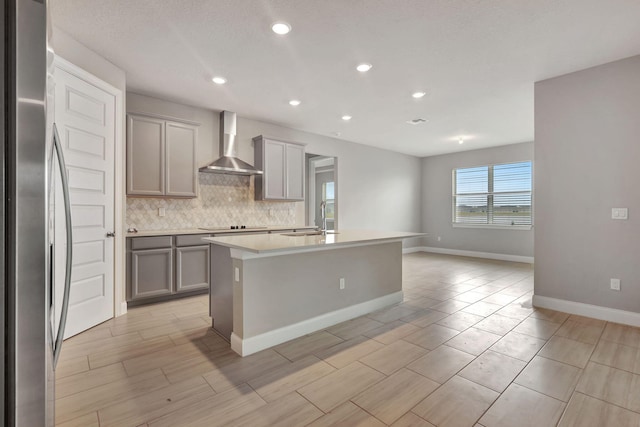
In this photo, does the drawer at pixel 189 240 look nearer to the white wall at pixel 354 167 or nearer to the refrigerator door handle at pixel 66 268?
the white wall at pixel 354 167

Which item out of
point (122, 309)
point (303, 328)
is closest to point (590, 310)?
point (303, 328)

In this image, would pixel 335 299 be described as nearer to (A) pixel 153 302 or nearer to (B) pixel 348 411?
(B) pixel 348 411

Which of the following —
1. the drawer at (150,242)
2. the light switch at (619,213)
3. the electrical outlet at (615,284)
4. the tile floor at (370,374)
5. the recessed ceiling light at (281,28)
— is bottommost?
the tile floor at (370,374)

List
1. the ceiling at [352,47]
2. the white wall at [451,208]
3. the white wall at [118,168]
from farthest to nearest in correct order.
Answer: the white wall at [451,208], the white wall at [118,168], the ceiling at [352,47]

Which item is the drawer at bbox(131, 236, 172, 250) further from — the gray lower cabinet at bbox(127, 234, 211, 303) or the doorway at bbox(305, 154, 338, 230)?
the doorway at bbox(305, 154, 338, 230)

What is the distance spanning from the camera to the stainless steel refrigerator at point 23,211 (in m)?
0.72

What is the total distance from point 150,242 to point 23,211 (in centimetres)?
317

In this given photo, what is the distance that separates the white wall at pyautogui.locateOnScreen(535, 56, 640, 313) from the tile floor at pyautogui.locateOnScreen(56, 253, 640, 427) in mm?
448

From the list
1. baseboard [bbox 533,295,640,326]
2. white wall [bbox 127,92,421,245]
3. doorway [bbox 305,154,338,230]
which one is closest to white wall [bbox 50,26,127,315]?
white wall [bbox 127,92,421,245]

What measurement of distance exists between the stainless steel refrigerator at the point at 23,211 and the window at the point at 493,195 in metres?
7.94

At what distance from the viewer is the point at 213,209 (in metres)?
4.75

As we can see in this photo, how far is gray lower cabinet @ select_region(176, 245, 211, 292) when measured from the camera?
383cm

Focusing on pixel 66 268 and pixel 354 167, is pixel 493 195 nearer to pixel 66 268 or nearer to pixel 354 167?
pixel 354 167

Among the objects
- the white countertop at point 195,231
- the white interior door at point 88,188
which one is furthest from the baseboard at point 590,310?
the white interior door at point 88,188
